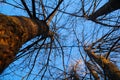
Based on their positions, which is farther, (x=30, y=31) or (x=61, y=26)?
(x=61, y=26)

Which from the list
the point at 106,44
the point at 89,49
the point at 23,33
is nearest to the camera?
the point at 23,33

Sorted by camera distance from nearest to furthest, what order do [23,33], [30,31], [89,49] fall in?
[23,33] < [30,31] < [89,49]

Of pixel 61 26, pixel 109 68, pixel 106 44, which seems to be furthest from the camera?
pixel 106 44

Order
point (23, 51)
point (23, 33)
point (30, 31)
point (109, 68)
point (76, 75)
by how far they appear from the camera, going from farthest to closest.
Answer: point (76, 75) < point (109, 68) < point (23, 51) < point (30, 31) < point (23, 33)

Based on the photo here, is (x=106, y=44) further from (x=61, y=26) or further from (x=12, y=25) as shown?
(x=12, y=25)

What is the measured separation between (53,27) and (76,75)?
200 cm

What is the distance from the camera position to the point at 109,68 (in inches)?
173

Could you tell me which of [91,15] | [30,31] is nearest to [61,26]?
[91,15]

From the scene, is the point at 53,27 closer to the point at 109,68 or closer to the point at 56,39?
the point at 56,39

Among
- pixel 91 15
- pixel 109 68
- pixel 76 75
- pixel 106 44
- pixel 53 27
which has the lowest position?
pixel 76 75

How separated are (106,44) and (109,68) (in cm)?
116

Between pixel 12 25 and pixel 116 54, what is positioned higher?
pixel 12 25

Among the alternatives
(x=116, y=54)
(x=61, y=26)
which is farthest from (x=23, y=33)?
(x=116, y=54)

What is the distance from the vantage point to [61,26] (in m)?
4.77
